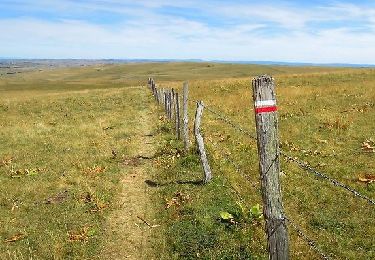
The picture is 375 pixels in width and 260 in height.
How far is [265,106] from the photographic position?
6711 millimetres

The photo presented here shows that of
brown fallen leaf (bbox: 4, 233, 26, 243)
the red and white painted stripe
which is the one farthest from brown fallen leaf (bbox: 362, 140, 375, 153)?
brown fallen leaf (bbox: 4, 233, 26, 243)

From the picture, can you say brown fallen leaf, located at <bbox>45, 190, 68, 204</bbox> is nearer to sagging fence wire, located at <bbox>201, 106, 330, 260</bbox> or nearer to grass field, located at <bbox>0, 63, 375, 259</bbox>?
grass field, located at <bbox>0, 63, 375, 259</bbox>

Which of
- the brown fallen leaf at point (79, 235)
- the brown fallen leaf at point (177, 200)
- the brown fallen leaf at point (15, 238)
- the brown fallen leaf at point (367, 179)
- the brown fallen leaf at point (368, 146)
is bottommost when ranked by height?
the brown fallen leaf at point (15, 238)

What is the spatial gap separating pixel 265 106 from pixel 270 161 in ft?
3.18

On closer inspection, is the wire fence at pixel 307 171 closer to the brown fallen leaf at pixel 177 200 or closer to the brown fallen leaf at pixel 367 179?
the brown fallen leaf at pixel 367 179

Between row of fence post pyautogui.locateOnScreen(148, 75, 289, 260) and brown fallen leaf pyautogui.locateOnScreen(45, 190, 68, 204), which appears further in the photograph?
brown fallen leaf pyautogui.locateOnScreen(45, 190, 68, 204)

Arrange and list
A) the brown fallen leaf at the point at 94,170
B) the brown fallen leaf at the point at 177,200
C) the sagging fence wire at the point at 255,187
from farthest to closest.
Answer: the brown fallen leaf at the point at 94,170
the brown fallen leaf at the point at 177,200
the sagging fence wire at the point at 255,187

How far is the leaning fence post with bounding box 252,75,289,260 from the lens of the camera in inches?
261

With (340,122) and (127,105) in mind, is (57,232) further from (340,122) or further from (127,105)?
(127,105)

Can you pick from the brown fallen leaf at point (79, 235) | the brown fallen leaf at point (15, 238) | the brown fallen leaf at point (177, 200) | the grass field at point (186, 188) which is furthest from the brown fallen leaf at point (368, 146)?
the brown fallen leaf at point (15, 238)

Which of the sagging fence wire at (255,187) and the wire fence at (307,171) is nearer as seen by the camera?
the wire fence at (307,171)

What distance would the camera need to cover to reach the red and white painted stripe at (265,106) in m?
6.68

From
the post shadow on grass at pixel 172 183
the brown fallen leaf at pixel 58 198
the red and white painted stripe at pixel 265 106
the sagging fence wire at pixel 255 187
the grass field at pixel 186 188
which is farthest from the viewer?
the post shadow on grass at pixel 172 183

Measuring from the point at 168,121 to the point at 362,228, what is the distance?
18416 millimetres
